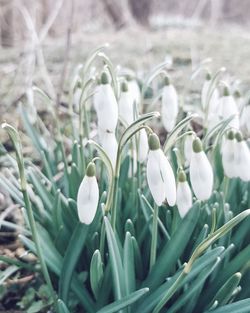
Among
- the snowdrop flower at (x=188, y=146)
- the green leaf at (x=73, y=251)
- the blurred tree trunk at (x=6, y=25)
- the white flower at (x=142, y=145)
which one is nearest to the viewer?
the green leaf at (x=73, y=251)

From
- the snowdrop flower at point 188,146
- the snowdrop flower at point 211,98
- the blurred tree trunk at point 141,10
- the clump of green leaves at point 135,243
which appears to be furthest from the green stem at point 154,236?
the blurred tree trunk at point 141,10

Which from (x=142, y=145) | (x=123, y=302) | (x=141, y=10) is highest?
(x=141, y=10)

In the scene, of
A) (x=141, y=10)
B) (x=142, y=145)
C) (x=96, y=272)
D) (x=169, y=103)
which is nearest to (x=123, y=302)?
(x=96, y=272)

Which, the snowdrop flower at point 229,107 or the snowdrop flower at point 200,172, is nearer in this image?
the snowdrop flower at point 200,172

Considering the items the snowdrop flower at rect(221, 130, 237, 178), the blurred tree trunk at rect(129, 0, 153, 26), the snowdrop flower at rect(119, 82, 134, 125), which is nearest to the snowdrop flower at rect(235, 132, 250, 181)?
the snowdrop flower at rect(221, 130, 237, 178)

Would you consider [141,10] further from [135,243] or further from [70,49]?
[135,243]

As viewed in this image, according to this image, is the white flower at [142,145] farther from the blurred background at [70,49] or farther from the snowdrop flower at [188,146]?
the blurred background at [70,49]

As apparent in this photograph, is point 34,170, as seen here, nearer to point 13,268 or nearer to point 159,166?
point 13,268

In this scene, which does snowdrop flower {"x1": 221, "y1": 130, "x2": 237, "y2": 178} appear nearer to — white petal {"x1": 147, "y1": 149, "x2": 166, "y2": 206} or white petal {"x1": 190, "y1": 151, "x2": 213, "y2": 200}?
white petal {"x1": 190, "y1": 151, "x2": 213, "y2": 200}
